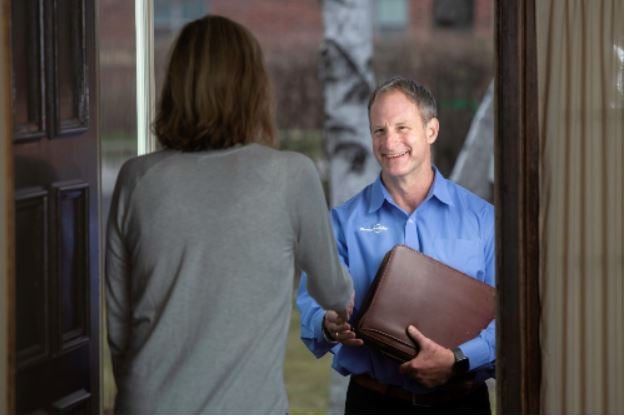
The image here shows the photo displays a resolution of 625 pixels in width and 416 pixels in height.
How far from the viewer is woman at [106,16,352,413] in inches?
97.5

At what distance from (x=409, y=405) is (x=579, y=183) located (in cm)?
89

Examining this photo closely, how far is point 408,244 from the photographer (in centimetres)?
369

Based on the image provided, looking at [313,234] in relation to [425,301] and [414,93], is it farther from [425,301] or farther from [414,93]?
[414,93]

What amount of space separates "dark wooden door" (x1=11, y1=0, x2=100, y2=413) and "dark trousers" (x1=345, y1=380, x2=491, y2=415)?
0.86 m

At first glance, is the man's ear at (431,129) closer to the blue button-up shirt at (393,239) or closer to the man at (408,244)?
the man at (408,244)

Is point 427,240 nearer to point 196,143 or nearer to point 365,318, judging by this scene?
point 365,318

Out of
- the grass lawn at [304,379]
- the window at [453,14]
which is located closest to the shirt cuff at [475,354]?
the grass lawn at [304,379]

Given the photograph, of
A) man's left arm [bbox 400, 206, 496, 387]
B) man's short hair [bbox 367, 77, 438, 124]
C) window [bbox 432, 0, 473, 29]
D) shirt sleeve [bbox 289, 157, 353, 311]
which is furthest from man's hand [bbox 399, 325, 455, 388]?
window [bbox 432, 0, 473, 29]

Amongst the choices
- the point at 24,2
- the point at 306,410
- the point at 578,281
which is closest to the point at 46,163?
the point at 24,2

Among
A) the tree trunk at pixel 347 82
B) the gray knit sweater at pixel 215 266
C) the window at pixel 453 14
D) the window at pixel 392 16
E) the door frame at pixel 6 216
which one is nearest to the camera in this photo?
the gray knit sweater at pixel 215 266

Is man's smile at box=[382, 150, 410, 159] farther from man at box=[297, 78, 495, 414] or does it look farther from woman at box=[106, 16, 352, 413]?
woman at box=[106, 16, 352, 413]

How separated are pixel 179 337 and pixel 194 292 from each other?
4.2 inches

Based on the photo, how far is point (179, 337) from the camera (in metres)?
2.49

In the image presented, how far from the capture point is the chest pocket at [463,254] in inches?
144
